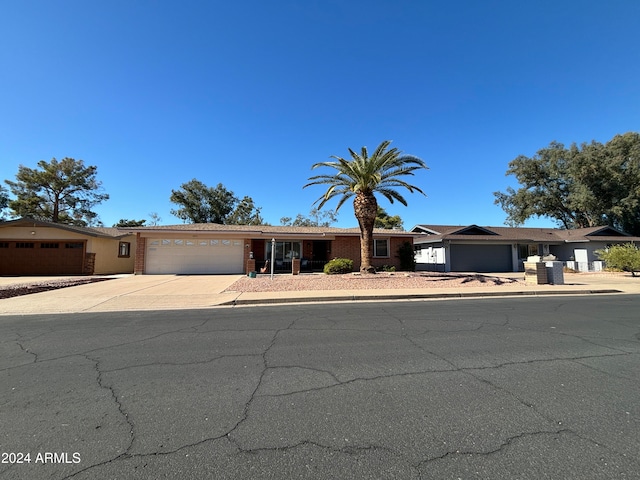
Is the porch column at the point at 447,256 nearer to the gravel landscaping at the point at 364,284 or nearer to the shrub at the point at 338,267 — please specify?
the gravel landscaping at the point at 364,284

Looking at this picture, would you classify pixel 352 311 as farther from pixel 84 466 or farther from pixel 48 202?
pixel 48 202

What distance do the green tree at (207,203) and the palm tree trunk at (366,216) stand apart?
101 feet

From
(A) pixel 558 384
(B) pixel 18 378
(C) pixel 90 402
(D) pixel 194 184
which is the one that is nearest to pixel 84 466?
(C) pixel 90 402

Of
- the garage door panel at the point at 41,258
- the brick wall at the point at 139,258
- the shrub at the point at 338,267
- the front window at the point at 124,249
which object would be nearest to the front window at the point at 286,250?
the shrub at the point at 338,267

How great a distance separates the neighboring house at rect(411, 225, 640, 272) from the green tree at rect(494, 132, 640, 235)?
6.08m

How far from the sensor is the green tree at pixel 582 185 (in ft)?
102

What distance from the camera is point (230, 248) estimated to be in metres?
22.4

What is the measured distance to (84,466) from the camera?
2.36m

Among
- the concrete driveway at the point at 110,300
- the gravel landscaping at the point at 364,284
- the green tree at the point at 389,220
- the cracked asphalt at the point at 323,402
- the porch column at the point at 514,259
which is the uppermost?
the green tree at the point at 389,220

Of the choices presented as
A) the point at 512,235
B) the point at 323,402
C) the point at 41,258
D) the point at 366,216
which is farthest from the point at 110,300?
the point at 512,235

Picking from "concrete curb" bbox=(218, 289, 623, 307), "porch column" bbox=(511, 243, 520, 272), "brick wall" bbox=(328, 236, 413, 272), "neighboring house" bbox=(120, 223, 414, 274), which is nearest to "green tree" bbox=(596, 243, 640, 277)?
"porch column" bbox=(511, 243, 520, 272)

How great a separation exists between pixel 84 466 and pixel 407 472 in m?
2.44

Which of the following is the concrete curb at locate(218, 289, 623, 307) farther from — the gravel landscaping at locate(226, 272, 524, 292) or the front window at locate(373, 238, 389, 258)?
the front window at locate(373, 238, 389, 258)

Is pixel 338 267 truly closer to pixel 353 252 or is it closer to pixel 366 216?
pixel 366 216
